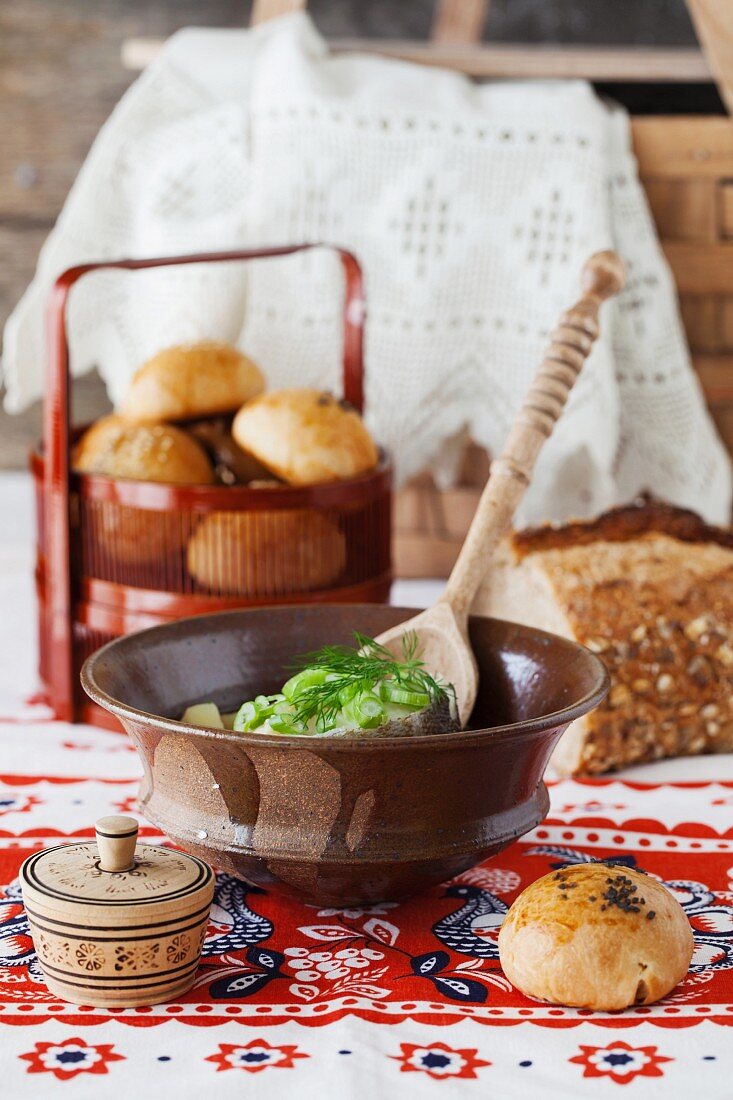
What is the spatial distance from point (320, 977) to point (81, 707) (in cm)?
52

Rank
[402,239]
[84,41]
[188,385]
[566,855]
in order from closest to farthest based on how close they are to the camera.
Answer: [566,855], [188,385], [402,239], [84,41]

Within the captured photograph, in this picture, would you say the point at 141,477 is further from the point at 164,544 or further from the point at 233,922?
the point at 233,922

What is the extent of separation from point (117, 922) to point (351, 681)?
0.20 metres

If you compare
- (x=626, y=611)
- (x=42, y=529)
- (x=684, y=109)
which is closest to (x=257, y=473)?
(x=42, y=529)

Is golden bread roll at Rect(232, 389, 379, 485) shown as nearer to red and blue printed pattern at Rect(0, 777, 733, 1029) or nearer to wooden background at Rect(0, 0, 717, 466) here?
red and blue printed pattern at Rect(0, 777, 733, 1029)

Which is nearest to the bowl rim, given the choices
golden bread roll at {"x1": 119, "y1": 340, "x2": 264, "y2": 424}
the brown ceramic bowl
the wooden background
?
the brown ceramic bowl

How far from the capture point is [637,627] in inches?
42.8

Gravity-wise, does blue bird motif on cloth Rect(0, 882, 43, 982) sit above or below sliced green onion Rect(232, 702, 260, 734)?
below

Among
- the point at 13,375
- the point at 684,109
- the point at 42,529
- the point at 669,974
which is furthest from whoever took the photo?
the point at 684,109

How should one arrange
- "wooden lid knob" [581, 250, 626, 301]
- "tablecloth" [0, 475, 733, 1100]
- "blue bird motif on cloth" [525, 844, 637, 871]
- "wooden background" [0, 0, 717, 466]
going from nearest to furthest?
1. "tablecloth" [0, 475, 733, 1100]
2. "blue bird motif on cloth" [525, 844, 637, 871]
3. "wooden lid knob" [581, 250, 626, 301]
4. "wooden background" [0, 0, 717, 466]

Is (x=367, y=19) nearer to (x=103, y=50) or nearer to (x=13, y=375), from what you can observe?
(x=103, y=50)

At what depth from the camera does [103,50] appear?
1872 millimetres

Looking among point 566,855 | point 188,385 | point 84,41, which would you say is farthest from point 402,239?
point 566,855

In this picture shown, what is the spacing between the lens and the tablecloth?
622 millimetres
